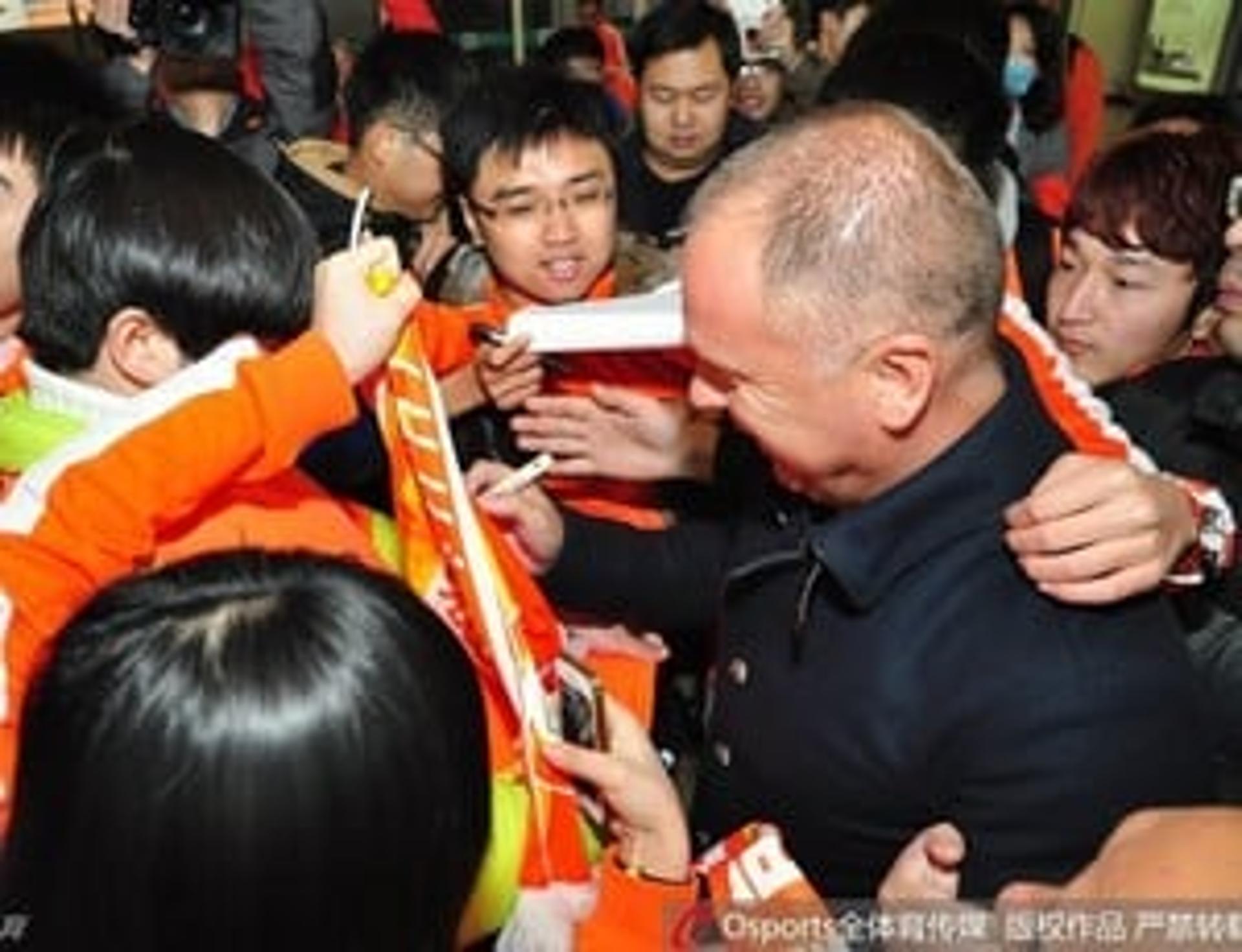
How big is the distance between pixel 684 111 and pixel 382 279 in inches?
91.8

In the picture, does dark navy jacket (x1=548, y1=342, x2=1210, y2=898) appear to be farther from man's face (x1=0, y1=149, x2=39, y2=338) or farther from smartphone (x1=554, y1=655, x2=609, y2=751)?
man's face (x1=0, y1=149, x2=39, y2=338)

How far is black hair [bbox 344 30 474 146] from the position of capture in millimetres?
2811

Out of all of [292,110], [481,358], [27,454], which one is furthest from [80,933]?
[292,110]

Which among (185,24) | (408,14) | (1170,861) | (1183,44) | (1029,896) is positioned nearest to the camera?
(1170,861)

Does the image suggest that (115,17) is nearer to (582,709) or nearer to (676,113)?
(676,113)

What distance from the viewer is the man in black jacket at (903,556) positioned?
1.09m

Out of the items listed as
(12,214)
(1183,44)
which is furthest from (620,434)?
(1183,44)

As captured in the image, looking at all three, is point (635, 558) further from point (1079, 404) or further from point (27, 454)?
point (27, 454)

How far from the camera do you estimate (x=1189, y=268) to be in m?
2.02

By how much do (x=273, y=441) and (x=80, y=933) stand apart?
531mm

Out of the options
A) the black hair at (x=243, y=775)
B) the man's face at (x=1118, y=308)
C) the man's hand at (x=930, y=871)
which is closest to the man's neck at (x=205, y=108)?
the man's face at (x=1118, y=308)

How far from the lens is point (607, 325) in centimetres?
159

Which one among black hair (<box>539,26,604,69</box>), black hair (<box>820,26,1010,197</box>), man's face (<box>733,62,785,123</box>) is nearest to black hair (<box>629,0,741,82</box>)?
man's face (<box>733,62,785,123</box>)

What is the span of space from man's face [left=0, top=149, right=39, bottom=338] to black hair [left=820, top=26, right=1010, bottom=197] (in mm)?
1172
